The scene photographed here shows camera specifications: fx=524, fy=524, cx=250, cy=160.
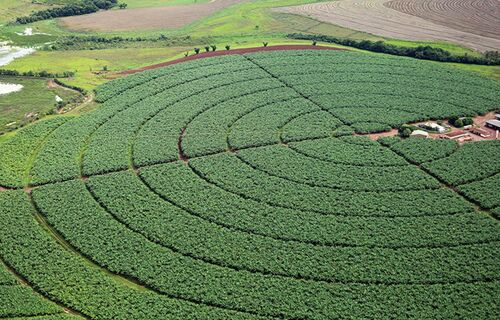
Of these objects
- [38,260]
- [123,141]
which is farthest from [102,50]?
[38,260]

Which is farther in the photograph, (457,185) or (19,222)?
(457,185)

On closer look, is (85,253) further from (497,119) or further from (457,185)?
(497,119)

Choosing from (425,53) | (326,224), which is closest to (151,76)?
(326,224)

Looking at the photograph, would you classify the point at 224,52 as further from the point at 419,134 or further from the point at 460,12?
the point at 460,12

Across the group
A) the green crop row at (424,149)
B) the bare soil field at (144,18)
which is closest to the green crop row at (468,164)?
the green crop row at (424,149)

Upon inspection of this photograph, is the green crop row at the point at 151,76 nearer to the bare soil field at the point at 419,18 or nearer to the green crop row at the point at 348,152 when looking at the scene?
the green crop row at the point at 348,152
